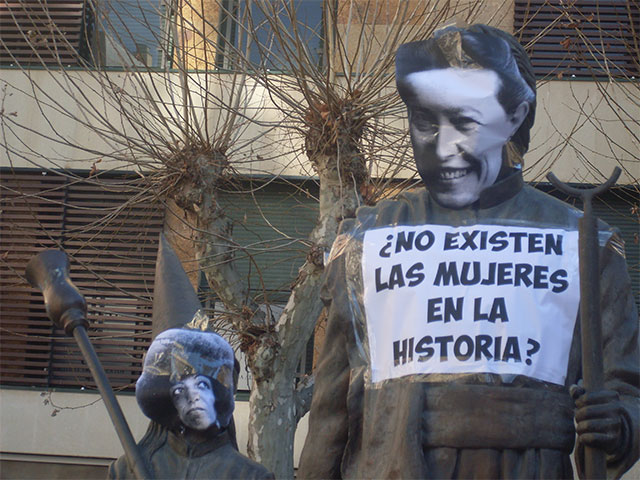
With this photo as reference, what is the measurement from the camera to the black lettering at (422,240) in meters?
3.65

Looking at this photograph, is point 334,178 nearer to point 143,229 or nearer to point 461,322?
point 143,229

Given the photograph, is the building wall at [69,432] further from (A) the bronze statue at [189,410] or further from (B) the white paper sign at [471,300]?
(B) the white paper sign at [471,300]

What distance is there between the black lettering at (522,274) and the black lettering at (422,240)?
29 cm

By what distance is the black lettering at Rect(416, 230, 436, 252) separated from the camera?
3.65 meters

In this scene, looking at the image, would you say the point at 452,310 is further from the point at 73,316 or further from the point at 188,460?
the point at 73,316

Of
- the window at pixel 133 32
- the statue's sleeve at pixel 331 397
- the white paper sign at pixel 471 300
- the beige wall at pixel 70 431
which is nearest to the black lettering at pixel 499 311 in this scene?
the white paper sign at pixel 471 300

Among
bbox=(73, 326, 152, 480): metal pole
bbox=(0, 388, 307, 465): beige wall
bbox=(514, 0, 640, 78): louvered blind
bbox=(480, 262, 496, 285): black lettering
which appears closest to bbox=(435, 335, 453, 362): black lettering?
bbox=(480, 262, 496, 285): black lettering

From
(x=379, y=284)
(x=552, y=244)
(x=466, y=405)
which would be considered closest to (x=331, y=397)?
(x=379, y=284)

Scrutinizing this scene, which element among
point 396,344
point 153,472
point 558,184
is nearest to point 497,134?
point 558,184

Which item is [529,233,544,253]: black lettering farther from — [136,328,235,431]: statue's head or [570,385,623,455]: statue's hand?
[136,328,235,431]: statue's head

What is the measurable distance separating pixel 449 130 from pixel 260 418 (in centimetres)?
568

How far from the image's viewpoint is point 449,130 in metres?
3.73

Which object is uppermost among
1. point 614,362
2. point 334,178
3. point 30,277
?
point 334,178

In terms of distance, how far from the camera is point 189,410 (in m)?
A: 4.04
